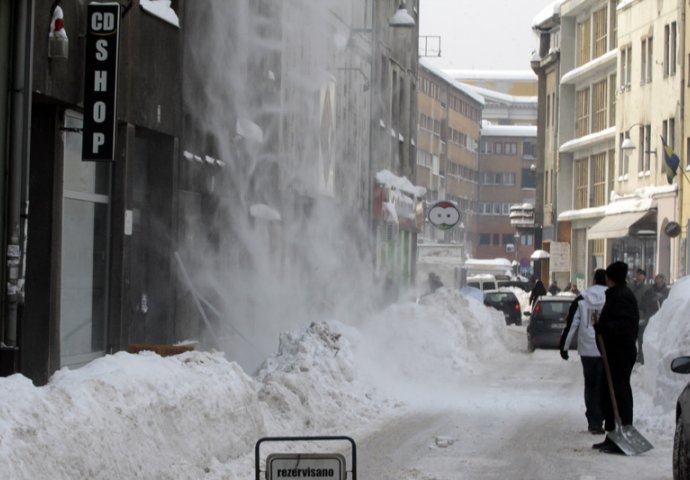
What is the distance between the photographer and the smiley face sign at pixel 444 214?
115 feet

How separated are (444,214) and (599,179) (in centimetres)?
3447

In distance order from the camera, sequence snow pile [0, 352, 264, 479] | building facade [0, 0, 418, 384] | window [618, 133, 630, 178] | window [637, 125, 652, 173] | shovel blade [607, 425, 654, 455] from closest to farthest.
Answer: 1. snow pile [0, 352, 264, 479]
2. shovel blade [607, 425, 654, 455]
3. building facade [0, 0, 418, 384]
4. window [637, 125, 652, 173]
5. window [618, 133, 630, 178]

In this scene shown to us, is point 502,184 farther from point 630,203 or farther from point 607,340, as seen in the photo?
point 607,340

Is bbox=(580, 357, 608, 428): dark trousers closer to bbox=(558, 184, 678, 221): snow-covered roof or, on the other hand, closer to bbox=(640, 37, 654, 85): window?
bbox=(558, 184, 678, 221): snow-covered roof

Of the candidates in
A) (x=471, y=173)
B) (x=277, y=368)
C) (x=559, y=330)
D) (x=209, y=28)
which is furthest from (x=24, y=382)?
(x=471, y=173)

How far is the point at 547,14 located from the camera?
7844cm

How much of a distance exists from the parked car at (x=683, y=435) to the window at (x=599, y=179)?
5693 cm

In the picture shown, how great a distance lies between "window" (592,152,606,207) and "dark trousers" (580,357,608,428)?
5170 centimetres

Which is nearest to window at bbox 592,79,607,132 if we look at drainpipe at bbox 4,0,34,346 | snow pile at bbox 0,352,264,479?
drainpipe at bbox 4,0,34,346

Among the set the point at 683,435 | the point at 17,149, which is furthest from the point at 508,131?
the point at 683,435

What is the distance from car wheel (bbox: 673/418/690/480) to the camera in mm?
10211

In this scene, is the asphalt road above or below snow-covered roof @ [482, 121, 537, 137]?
below

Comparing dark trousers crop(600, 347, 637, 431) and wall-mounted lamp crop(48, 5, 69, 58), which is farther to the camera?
wall-mounted lamp crop(48, 5, 69, 58)

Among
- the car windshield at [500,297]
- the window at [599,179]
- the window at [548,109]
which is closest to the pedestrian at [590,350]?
the car windshield at [500,297]
